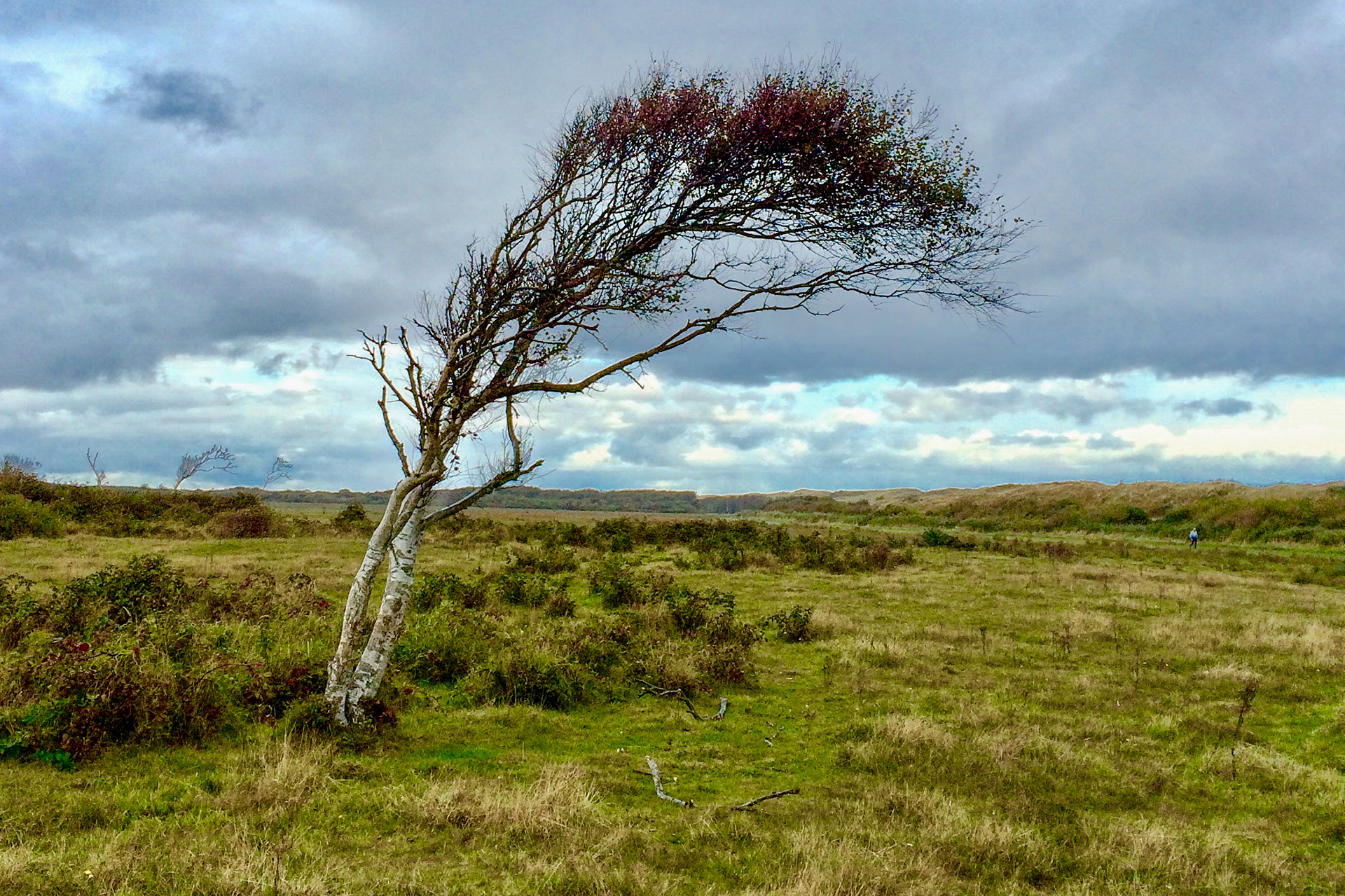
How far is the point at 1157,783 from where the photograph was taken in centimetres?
929

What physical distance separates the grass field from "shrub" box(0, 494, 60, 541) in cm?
2519

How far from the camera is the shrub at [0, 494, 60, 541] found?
32.1 m

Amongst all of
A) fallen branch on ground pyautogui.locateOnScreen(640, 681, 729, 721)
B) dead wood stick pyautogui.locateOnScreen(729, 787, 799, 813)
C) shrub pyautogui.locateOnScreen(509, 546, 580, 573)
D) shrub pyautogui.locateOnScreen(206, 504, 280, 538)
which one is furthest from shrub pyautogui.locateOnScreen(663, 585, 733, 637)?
shrub pyautogui.locateOnScreen(206, 504, 280, 538)

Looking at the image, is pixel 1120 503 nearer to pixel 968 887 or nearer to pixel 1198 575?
pixel 1198 575

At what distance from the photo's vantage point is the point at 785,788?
8875 mm

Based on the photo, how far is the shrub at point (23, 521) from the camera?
3206 cm

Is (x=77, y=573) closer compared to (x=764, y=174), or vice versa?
(x=764, y=174)

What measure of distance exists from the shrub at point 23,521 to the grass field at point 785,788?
82.6 ft

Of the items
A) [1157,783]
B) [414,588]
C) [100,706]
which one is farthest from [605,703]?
[414,588]

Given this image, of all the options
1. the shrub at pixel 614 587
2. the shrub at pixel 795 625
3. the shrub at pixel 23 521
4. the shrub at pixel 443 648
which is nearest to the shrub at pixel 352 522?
the shrub at pixel 23 521

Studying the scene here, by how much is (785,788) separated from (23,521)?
37.7 metres

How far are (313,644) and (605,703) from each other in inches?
195

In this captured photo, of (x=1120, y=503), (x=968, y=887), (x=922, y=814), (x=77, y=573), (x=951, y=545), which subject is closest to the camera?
(x=968, y=887)

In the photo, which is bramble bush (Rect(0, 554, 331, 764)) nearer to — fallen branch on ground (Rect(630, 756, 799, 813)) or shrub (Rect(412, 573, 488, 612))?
shrub (Rect(412, 573, 488, 612))
